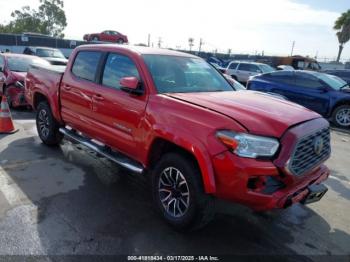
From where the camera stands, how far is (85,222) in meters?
3.73

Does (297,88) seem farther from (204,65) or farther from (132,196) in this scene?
(132,196)

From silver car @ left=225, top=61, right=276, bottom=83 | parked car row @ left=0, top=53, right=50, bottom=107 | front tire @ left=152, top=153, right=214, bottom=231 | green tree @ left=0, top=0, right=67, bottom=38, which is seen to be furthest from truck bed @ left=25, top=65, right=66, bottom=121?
green tree @ left=0, top=0, right=67, bottom=38

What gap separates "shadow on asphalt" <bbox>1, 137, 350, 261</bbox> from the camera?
3.36 m

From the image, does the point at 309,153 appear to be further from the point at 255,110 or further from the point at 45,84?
the point at 45,84

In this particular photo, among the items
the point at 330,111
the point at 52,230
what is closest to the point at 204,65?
the point at 52,230

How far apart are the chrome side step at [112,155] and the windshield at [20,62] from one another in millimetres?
5493

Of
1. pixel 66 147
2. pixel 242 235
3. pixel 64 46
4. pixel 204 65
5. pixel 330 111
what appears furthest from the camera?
pixel 64 46

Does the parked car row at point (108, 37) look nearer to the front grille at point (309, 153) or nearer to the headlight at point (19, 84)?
the headlight at point (19, 84)

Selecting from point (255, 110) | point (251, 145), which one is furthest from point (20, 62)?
point (251, 145)

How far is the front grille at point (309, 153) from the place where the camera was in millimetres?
3215

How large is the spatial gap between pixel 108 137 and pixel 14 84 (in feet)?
19.9

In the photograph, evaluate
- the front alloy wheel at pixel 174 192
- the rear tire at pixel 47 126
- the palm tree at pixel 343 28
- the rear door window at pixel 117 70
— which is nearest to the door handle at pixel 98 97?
the rear door window at pixel 117 70

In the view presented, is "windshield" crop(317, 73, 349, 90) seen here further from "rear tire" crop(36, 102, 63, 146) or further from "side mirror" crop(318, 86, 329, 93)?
"rear tire" crop(36, 102, 63, 146)

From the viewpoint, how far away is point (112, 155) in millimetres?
4582
